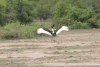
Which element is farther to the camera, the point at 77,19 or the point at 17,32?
the point at 77,19

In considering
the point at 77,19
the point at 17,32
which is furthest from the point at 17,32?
the point at 77,19

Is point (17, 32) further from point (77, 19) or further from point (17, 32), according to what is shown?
point (77, 19)

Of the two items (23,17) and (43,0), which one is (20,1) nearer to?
(23,17)

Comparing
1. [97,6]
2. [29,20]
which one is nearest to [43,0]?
[97,6]

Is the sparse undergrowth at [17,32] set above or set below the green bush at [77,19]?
below

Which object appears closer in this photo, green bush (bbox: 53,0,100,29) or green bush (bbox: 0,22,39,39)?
green bush (bbox: 0,22,39,39)

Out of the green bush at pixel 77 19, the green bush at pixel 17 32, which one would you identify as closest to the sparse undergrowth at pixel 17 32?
the green bush at pixel 17 32

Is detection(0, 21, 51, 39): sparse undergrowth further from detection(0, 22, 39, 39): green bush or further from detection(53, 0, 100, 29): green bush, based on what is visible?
detection(53, 0, 100, 29): green bush

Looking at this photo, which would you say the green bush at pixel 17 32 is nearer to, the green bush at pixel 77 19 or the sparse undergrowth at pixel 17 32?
the sparse undergrowth at pixel 17 32

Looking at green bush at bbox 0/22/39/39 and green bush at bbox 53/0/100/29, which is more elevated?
green bush at bbox 53/0/100/29

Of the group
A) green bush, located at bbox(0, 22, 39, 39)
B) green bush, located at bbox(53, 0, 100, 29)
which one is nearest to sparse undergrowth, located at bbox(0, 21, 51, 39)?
green bush, located at bbox(0, 22, 39, 39)

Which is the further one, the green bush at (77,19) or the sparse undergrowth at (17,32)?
the green bush at (77,19)
